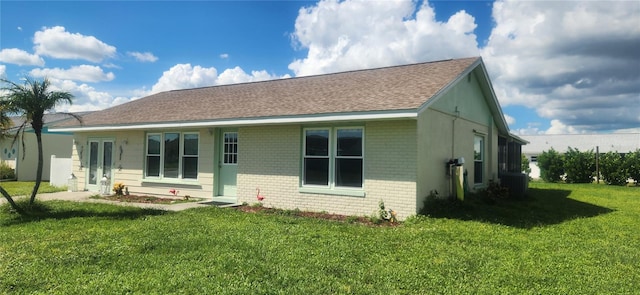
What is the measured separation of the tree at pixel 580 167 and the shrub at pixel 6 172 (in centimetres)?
3245

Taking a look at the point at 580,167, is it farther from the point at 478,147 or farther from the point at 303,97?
the point at 303,97

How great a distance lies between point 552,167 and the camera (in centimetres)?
2572

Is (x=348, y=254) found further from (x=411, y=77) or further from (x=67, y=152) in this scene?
(x=67, y=152)

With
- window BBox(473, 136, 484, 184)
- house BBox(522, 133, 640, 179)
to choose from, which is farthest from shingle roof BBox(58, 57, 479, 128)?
house BBox(522, 133, 640, 179)

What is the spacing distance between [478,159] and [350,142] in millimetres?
6314

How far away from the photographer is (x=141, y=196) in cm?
1338

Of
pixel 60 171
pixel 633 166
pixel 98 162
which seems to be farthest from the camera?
pixel 633 166

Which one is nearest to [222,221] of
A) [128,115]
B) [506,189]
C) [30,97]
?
[30,97]

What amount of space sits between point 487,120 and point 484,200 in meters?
3.63

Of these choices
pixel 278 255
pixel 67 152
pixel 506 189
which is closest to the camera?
pixel 278 255

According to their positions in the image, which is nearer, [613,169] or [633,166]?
[633,166]

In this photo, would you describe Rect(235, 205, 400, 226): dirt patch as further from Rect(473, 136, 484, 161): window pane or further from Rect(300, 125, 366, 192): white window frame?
Rect(473, 136, 484, 161): window pane

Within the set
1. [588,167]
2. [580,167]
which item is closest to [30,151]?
[580,167]

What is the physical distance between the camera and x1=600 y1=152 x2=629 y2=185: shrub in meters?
23.1
